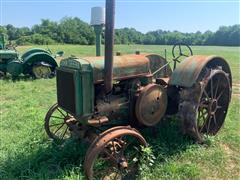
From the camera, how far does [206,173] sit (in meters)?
3.55

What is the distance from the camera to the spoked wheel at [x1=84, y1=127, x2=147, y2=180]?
9.94ft

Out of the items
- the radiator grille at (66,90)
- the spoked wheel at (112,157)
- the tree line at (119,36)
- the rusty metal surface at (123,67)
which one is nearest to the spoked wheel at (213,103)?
the rusty metal surface at (123,67)

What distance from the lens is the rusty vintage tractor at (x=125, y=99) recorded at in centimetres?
329

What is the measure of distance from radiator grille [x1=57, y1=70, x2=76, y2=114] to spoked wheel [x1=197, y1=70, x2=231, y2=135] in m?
1.75

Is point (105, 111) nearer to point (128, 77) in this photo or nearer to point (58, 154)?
point (128, 77)

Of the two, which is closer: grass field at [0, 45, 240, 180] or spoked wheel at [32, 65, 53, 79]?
grass field at [0, 45, 240, 180]

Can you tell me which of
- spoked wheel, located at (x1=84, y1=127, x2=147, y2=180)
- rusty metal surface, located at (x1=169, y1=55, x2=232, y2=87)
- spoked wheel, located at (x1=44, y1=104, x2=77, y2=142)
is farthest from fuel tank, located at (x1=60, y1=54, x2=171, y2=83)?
spoked wheel, located at (x1=44, y1=104, x2=77, y2=142)

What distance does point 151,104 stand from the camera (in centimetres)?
379

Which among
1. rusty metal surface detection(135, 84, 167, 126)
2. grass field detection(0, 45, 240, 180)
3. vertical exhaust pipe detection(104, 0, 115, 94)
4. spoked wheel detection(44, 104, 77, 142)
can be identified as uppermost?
vertical exhaust pipe detection(104, 0, 115, 94)

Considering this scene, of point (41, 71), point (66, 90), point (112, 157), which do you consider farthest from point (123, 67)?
point (41, 71)

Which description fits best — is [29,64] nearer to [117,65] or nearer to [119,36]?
[117,65]

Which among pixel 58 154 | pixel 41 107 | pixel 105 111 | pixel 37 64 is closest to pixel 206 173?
pixel 105 111

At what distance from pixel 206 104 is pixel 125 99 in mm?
1290

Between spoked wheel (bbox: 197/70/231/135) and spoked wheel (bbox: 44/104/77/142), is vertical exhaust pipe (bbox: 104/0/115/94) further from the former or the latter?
spoked wheel (bbox: 197/70/231/135)
